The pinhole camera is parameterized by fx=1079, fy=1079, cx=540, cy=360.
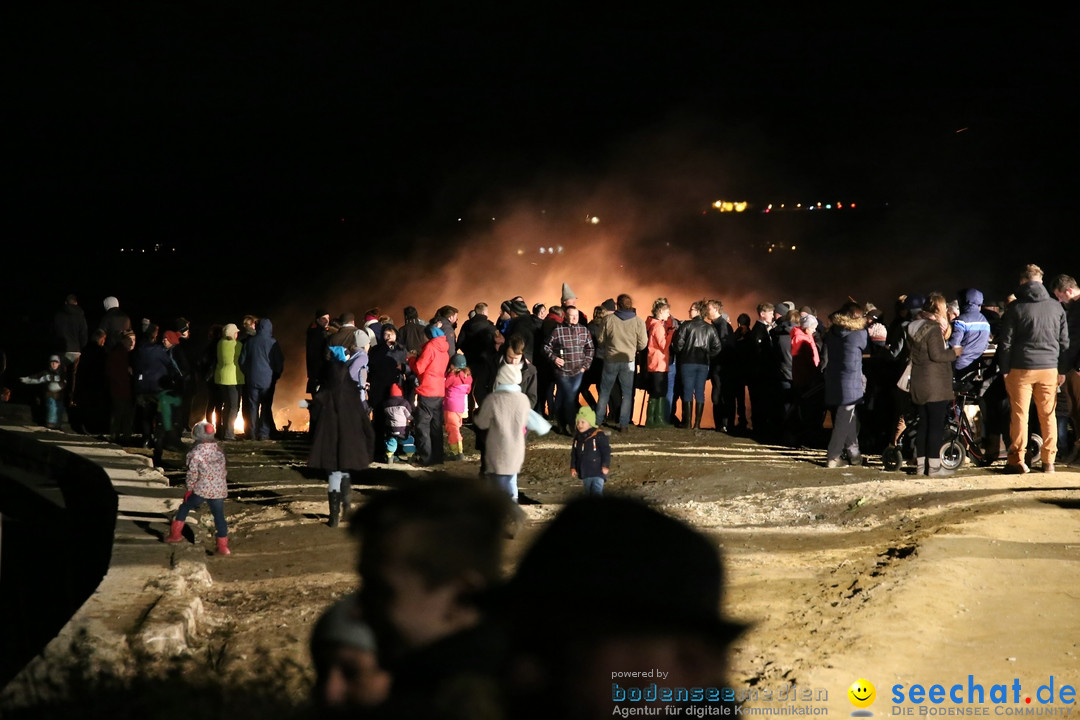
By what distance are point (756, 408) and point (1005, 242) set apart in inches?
1013

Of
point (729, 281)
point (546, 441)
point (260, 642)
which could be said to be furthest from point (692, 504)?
point (729, 281)

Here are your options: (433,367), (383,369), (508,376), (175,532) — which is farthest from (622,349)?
(175,532)

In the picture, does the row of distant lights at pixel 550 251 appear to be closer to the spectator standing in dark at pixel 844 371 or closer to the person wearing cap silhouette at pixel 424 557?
the spectator standing in dark at pixel 844 371

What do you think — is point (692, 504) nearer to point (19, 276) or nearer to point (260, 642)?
point (260, 642)

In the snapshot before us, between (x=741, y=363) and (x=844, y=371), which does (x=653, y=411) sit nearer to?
(x=741, y=363)

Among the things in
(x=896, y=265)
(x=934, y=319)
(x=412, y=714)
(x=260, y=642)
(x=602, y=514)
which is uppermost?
(x=896, y=265)

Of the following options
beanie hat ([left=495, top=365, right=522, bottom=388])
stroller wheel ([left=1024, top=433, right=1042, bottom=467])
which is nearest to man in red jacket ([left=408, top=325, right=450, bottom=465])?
beanie hat ([left=495, top=365, right=522, bottom=388])

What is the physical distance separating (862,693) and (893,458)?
7.44 m

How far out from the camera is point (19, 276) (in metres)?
53.7

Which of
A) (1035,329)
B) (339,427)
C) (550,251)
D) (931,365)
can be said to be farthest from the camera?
(550,251)

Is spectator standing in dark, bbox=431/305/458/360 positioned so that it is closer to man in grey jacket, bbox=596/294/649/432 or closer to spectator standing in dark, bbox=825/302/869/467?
man in grey jacket, bbox=596/294/649/432

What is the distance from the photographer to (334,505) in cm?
1105

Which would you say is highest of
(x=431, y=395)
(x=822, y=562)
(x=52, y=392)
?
(x=52, y=392)

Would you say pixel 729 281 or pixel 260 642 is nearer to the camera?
pixel 260 642
